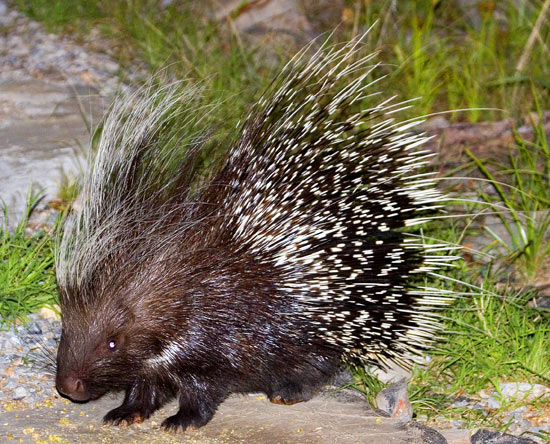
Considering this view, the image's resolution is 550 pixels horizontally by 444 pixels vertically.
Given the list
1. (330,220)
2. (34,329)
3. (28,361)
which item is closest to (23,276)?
(34,329)

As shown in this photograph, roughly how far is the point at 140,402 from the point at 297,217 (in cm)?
88

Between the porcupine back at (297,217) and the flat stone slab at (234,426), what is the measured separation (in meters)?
0.26

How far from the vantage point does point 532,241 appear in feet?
13.5

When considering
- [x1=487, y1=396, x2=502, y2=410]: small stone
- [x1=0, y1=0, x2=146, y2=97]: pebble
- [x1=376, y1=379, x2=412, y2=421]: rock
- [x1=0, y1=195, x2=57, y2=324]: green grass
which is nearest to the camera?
[x1=376, y1=379, x2=412, y2=421]: rock

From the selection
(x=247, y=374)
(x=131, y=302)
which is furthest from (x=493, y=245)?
(x=131, y=302)

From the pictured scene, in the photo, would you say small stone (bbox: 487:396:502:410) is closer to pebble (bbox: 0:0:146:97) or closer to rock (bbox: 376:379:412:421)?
rock (bbox: 376:379:412:421)

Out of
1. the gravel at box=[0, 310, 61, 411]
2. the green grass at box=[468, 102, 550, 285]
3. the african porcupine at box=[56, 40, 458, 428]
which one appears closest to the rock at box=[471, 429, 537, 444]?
the african porcupine at box=[56, 40, 458, 428]

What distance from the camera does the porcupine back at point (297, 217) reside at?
3076 mm

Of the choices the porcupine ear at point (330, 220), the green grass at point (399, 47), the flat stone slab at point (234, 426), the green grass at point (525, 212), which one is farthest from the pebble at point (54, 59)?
the flat stone slab at point (234, 426)

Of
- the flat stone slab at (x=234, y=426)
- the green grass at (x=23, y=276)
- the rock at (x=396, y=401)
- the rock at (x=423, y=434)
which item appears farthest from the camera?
the green grass at (x=23, y=276)

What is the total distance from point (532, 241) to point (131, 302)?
1.97 m

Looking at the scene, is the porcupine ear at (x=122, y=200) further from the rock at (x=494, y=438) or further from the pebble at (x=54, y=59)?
the pebble at (x=54, y=59)

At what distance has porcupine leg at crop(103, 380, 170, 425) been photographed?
3.13 meters

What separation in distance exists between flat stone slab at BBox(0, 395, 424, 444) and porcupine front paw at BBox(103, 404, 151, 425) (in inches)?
0.9
